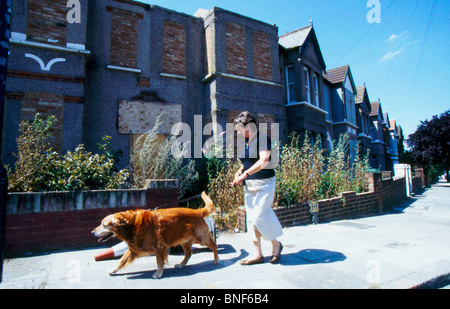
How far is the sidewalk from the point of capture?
263cm

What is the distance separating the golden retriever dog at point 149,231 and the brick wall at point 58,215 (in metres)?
1.25

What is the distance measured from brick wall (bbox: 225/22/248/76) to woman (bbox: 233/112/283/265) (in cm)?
673

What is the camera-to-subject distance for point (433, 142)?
953 inches

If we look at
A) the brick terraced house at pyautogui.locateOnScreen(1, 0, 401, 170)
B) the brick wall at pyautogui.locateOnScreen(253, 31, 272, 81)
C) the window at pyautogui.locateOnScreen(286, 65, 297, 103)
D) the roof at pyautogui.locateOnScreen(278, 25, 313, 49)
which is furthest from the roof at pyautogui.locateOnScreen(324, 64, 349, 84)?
the brick wall at pyautogui.locateOnScreen(253, 31, 272, 81)

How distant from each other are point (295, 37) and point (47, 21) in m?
11.6

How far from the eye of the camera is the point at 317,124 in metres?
13.0

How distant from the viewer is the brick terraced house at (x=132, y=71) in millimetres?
6871

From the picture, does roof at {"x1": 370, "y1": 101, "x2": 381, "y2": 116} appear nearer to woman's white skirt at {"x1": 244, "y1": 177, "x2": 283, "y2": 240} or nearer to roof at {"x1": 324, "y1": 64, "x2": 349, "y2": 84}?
roof at {"x1": 324, "y1": 64, "x2": 349, "y2": 84}

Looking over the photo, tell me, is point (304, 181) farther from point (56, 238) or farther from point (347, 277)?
point (56, 238)

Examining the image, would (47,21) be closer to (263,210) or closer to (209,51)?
(209,51)

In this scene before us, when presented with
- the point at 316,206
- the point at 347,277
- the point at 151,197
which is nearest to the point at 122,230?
the point at 151,197

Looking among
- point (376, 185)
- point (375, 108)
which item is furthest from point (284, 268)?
point (375, 108)

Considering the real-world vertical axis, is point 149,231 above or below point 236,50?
below

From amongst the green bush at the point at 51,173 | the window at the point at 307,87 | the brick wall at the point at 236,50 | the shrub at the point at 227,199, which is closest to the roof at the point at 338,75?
the window at the point at 307,87
